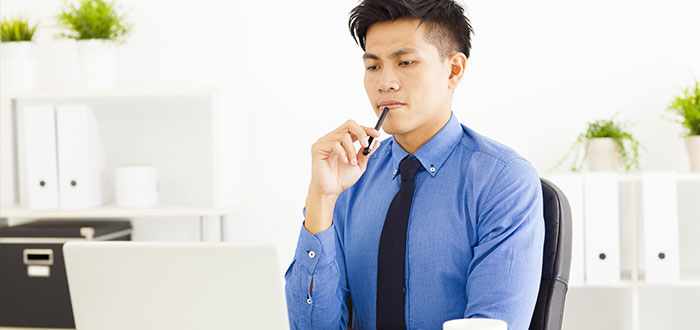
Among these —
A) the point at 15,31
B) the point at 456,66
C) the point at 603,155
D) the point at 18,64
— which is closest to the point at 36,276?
the point at 18,64

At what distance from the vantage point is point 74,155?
8.29 ft

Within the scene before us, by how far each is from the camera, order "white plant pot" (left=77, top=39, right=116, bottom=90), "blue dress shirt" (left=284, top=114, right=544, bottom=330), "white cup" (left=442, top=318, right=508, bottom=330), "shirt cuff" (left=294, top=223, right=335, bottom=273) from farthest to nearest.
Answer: "white plant pot" (left=77, top=39, right=116, bottom=90) → "shirt cuff" (left=294, top=223, right=335, bottom=273) → "blue dress shirt" (left=284, top=114, right=544, bottom=330) → "white cup" (left=442, top=318, right=508, bottom=330)

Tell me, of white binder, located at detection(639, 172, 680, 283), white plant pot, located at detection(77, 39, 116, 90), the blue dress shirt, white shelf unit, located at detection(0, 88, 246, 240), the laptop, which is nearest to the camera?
the laptop

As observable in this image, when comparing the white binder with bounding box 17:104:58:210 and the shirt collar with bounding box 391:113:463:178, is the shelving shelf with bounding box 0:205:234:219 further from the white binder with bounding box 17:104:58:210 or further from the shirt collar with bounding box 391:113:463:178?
the shirt collar with bounding box 391:113:463:178

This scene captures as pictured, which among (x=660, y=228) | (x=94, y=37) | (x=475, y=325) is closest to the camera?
(x=475, y=325)

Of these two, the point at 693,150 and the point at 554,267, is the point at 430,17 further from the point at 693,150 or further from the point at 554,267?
the point at 693,150

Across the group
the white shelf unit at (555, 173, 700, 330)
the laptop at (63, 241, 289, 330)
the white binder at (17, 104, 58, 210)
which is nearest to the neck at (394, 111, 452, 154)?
the laptop at (63, 241, 289, 330)

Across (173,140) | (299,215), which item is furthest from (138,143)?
(299,215)

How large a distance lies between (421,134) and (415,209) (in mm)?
168

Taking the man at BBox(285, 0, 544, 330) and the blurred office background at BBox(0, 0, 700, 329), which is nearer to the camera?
the man at BBox(285, 0, 544, 330)

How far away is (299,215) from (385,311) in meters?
1.44

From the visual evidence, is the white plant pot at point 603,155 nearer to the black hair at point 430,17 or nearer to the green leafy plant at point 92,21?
the black hair at point 430,17

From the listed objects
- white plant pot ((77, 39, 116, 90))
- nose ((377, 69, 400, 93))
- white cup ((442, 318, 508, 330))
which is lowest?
white cup ((442, 318, 508, 330))

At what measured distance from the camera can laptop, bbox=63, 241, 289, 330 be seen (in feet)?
2.84
